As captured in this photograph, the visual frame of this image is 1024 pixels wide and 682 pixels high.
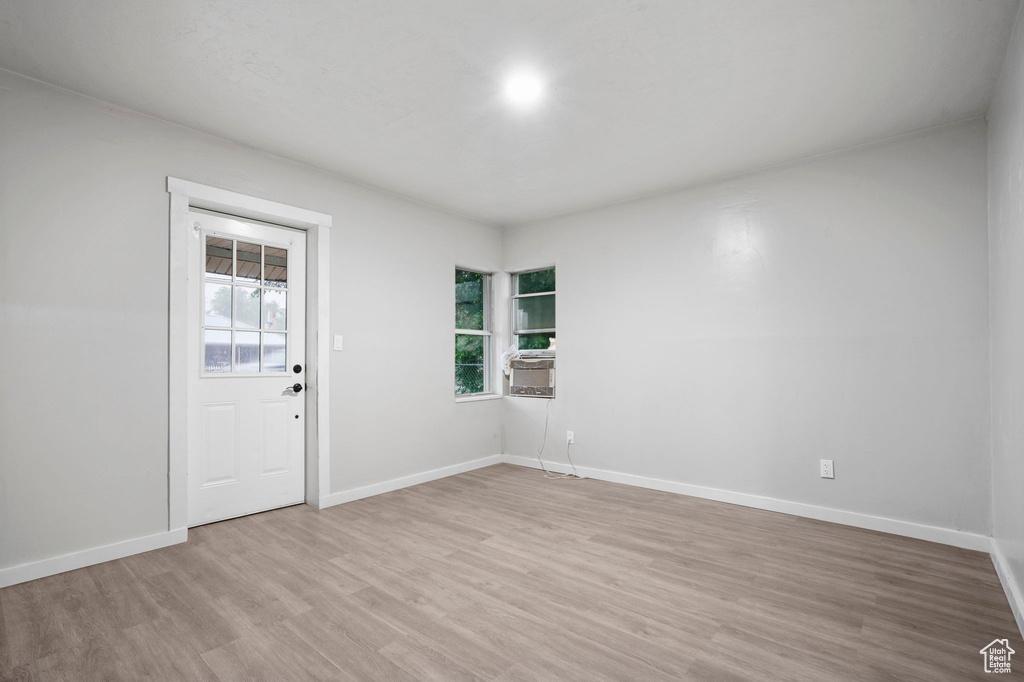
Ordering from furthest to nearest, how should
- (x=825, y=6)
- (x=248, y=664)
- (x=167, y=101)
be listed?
(x=167, y=101)
(x=825, y=6)
(x=248, y=664)

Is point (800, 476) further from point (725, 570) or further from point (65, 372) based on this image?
point (65, 372)

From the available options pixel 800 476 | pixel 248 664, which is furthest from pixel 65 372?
pixel 800 476

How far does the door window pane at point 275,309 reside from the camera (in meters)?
3.70

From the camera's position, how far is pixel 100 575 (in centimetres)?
258

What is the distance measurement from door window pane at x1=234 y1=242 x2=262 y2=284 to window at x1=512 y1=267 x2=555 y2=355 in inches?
109

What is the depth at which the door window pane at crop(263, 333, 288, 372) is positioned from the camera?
146 inches

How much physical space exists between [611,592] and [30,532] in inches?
119

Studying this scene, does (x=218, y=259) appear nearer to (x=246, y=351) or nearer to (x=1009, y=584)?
(x=246, y=351)

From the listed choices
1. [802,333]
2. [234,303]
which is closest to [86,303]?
[234,303]

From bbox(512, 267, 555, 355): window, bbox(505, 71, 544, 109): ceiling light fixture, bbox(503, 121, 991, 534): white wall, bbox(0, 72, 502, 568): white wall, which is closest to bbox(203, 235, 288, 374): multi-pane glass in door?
bbox(0, 72, 502, 568): white wall

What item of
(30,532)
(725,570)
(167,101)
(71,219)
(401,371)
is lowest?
(725,570)

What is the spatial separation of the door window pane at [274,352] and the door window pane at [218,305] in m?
0.31

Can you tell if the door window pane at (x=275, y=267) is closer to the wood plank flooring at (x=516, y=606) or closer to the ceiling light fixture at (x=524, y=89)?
the wood plank flooring at (x=516, y=606)

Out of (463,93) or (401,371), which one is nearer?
(463,93)
